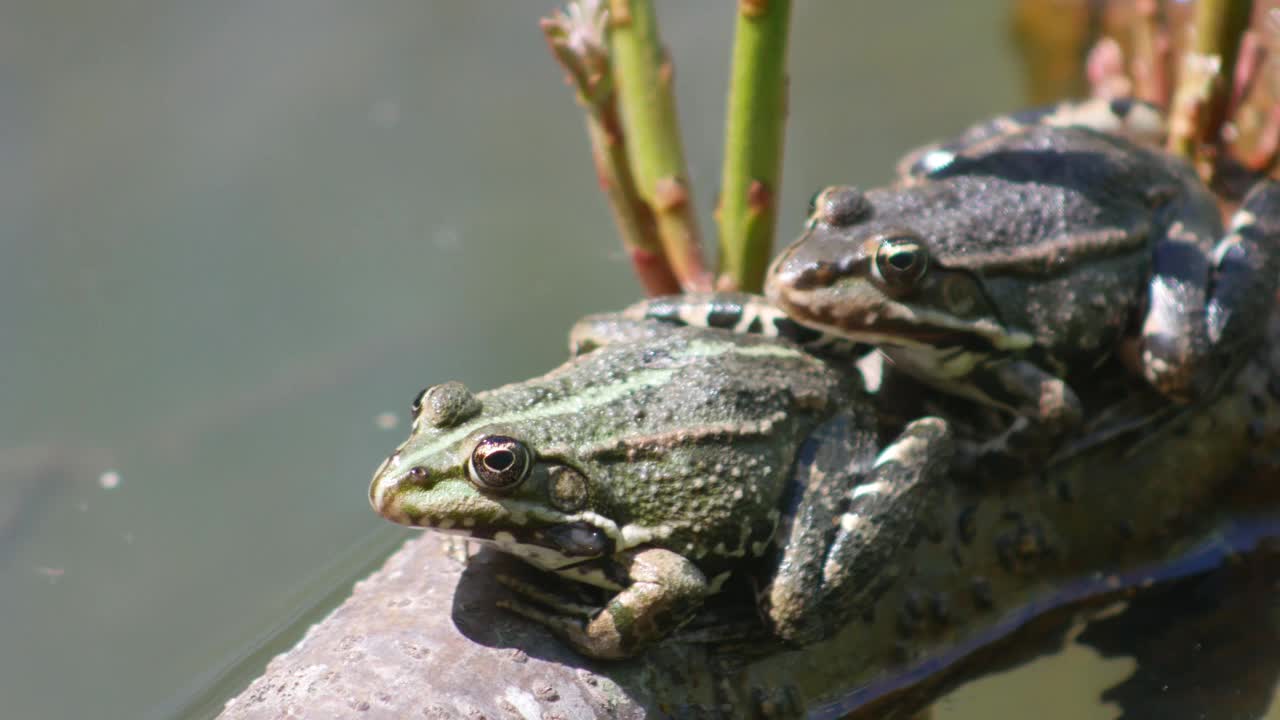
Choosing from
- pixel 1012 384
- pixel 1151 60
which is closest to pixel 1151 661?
pixel 1012 384

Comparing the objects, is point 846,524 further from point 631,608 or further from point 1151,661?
point 1151,661

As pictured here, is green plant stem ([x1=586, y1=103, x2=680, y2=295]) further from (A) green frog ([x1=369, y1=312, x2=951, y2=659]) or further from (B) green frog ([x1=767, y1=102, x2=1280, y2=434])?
(A) green frog ([x1=369, y1=312, x2=951, y2=659])

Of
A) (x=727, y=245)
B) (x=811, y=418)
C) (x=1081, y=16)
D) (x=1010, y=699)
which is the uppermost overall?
(x=1081, y=16)

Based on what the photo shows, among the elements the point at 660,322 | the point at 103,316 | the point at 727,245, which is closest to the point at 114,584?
the point at 103,316

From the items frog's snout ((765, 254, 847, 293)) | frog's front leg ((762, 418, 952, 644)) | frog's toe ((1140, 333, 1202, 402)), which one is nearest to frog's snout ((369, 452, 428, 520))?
frog's front leg ((762, 418, 952, 644))

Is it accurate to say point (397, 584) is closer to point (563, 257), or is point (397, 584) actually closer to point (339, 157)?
point (563, 257)

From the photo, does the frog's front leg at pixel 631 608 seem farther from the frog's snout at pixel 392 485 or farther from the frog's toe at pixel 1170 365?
the frog's toe at pixel 1170 365

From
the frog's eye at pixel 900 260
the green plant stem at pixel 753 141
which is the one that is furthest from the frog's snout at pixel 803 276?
the green plant stem at pixel 753 141
